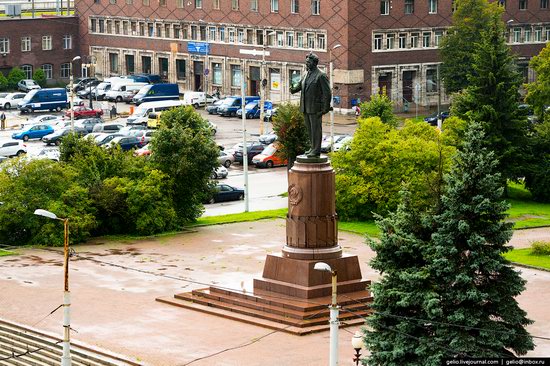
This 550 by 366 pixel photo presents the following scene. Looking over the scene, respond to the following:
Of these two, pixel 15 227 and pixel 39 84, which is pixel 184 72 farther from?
pixel 15 227

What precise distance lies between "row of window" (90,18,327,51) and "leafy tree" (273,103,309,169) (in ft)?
101

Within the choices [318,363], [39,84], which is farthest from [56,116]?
[318,363]

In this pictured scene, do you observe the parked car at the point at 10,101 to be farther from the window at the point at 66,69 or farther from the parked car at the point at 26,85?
the window at the point at 66,69

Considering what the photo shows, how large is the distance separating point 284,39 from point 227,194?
36.1 meters

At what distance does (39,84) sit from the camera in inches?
4377

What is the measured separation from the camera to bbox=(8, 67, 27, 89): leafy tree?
10994 centimetres

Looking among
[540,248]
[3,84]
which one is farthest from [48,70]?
[540,248]

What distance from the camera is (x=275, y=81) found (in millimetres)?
102125

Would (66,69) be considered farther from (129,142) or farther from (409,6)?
(129,142)

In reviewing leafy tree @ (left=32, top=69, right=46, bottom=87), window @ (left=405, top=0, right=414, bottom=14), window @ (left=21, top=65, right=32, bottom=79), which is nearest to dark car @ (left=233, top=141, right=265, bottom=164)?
window @ (left=405, top=0, right=414, bottom=14)

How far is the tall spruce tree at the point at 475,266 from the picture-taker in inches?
1283

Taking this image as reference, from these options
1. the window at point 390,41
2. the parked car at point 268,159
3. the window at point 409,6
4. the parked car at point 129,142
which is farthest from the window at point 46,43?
the parked car at point 268,159

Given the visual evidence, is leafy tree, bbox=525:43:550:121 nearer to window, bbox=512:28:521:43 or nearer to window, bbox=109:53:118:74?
window, bbox=512:28:521:43

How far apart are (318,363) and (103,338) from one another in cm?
663
